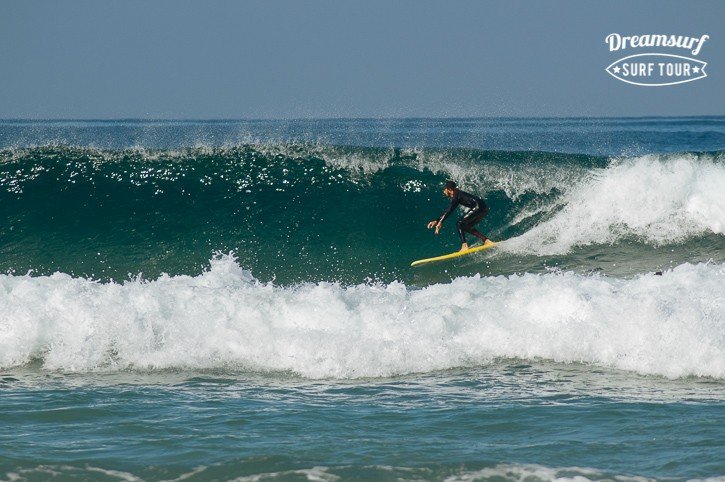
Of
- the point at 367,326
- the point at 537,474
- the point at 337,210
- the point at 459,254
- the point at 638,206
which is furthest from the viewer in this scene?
the point at 337,210

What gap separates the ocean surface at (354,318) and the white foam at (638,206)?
0.16 ft

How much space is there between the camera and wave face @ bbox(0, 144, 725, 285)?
13906 mm

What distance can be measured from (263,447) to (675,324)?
14.9 feet

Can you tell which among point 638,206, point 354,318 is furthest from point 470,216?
point 354,318

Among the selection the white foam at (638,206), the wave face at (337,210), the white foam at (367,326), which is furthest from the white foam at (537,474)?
the white foam at (638,206)

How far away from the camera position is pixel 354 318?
29.7ft

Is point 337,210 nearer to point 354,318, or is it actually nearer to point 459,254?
point 459,254

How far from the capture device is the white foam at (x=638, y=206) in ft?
48.5

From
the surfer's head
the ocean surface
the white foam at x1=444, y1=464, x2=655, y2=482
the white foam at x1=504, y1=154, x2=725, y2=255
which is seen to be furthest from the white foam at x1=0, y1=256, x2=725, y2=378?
the white foam at x1=504, y1=154, x2=725, y2=255

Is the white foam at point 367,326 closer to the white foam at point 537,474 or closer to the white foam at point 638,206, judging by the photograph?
the white foam at point 537,474

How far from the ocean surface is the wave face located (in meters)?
0.05

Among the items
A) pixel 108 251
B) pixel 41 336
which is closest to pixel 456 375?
pixel 41 336

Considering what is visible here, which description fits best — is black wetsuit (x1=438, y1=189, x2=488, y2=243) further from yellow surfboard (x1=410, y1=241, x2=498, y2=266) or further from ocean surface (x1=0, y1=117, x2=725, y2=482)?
ocean surface (x1=0, y1=117, x2=725, y2=482)

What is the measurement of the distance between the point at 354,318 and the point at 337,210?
273 inches
